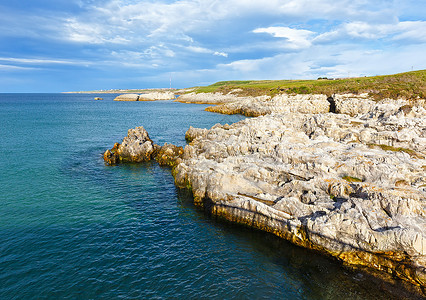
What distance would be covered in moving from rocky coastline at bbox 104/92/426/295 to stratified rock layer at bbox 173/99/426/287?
0.07 m

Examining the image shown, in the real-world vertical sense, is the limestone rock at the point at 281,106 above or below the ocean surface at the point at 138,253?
above

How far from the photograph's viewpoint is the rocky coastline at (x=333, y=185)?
19562 mm

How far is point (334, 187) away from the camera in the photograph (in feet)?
81.6

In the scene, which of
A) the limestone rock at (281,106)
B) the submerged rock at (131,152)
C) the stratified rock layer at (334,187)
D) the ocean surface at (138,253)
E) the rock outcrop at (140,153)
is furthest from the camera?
the limestone rock at (281,106)

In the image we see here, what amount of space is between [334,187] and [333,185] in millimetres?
276

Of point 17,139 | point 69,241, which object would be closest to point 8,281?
point 69,241

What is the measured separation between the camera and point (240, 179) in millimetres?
28906

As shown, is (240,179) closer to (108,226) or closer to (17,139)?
(108,226)

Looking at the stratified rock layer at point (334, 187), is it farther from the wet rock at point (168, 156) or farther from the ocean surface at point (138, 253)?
the wet rock at point (168, 156)

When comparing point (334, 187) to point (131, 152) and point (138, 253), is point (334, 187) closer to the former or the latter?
point (138, 253)

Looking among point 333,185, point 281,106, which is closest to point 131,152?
point 333,185

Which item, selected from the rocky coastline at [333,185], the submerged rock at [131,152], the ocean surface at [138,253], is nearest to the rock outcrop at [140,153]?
the submerged rock at [131,152]

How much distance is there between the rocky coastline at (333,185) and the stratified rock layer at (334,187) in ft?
0.24

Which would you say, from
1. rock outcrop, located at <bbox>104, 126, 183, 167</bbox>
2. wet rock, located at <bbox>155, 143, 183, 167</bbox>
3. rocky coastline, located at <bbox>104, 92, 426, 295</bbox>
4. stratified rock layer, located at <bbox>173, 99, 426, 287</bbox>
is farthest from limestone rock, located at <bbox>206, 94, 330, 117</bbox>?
rock outcrop, located at <bbox>104, 126, 183, 167</bbox>
